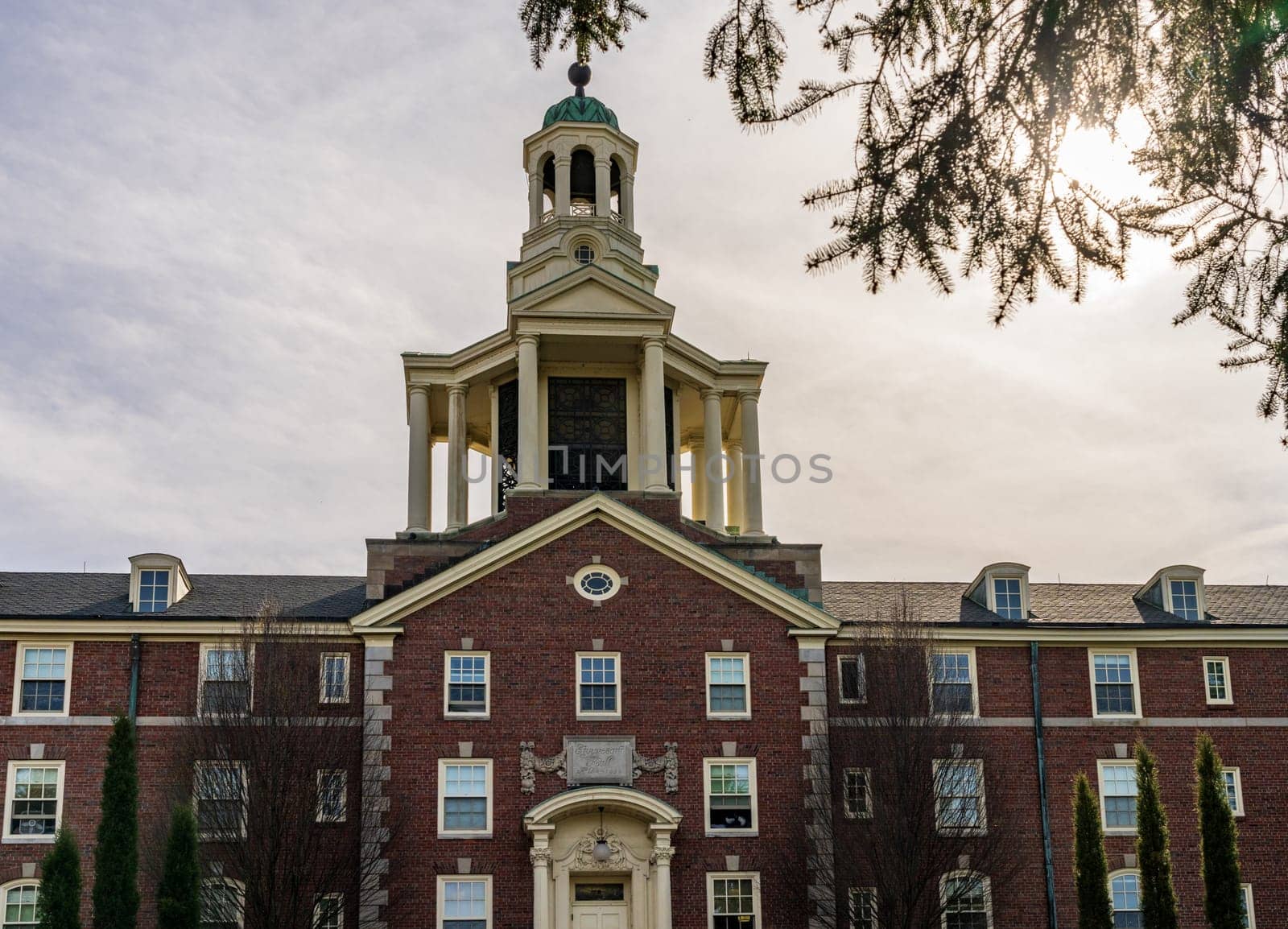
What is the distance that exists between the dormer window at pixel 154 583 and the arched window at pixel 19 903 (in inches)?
261

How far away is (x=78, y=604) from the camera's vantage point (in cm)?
Result: 3644

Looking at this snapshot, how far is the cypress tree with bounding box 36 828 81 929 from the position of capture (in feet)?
92.7

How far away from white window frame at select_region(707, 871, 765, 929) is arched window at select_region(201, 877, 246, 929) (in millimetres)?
9858

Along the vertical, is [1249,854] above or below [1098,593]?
below

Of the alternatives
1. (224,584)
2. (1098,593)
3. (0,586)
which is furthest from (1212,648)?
(0,586)

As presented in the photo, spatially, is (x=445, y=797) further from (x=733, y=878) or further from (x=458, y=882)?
(x=733, y=878)

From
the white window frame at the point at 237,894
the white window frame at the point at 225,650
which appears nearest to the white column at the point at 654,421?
the white window frame at the point at 225,650

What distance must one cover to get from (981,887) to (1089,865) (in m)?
2.63

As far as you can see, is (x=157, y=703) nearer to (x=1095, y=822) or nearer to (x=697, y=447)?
(x=697, y=447)

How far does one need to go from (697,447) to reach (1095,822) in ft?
54.5

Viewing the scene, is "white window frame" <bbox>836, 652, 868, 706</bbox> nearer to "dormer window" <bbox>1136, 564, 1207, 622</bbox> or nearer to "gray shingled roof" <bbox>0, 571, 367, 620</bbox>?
"dormer window" <bbox>1136, 564, 1207, 622</bbox>

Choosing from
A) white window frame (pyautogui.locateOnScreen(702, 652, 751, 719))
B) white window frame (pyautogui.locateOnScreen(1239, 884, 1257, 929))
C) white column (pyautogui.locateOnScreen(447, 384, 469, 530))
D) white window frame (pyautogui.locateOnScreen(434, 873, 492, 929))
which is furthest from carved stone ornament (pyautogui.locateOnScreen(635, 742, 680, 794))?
white window frame (pyautogui.locateOnScreen(1239, 884, 1257, 929))

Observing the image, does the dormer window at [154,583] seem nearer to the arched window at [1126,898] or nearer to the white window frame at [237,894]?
the white window frame at [237,894]

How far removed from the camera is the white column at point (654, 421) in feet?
126
